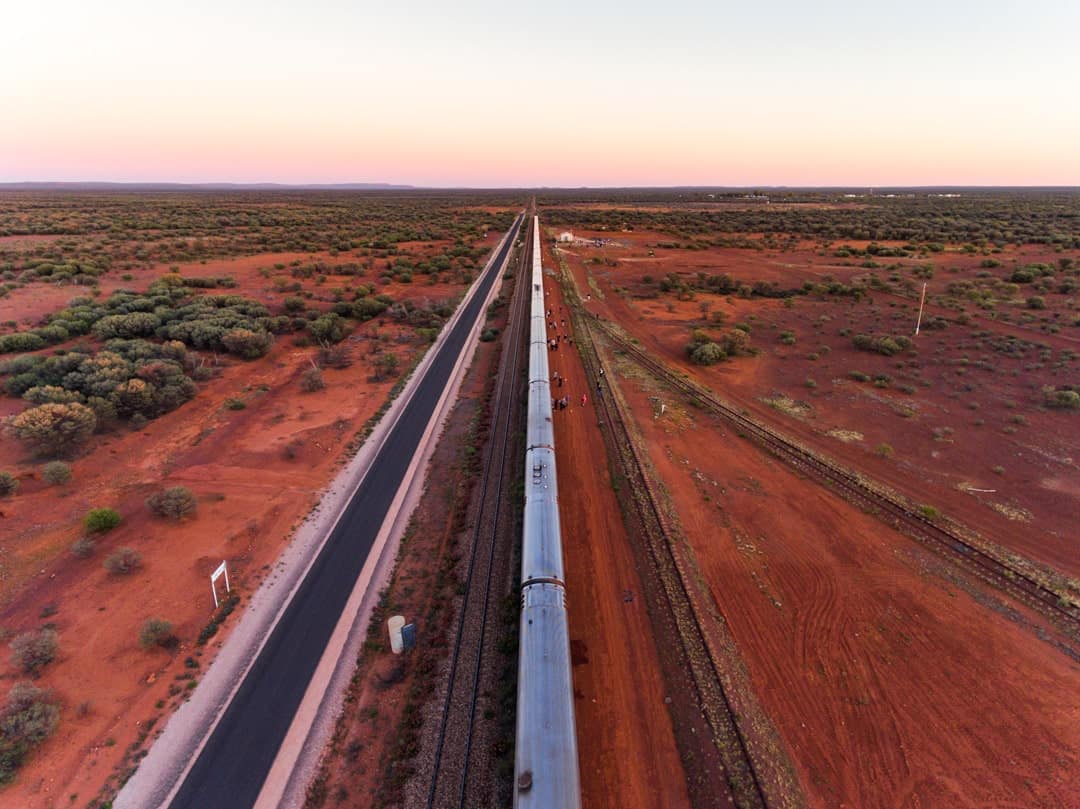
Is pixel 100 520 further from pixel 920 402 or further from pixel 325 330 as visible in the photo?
pixel 920 402

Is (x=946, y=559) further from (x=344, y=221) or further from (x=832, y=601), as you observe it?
(x=344, y=221)

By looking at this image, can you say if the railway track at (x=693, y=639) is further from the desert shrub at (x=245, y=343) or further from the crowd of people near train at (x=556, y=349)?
the desert shrub at (x=245, y=343)

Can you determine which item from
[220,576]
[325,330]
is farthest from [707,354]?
[325,330]

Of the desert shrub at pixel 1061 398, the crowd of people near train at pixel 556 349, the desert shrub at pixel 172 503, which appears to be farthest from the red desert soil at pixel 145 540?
the desert shrub at pixel 1061 398

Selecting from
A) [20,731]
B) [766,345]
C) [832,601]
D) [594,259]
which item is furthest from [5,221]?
[832,601]

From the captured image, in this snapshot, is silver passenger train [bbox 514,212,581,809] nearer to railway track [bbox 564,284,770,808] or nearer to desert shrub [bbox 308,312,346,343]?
railway track [bbox 564,284,770,808]

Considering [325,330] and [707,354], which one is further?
[325,330]
